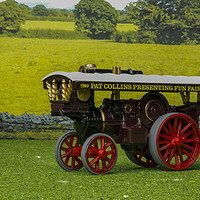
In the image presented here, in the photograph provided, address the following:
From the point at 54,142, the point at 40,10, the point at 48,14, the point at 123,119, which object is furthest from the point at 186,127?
the point at 40,10

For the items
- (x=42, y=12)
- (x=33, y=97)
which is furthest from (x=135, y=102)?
(x=42, y=12)

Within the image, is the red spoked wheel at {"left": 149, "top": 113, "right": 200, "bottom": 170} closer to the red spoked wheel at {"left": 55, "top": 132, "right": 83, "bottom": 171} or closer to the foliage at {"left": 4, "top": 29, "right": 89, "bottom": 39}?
the red spoked wheel at {"left": 55, "top": 132, "right": 83, "bottom": 171}

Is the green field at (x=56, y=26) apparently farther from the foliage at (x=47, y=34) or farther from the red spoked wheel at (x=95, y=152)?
the red spoked wheel at (x=95, y=152)

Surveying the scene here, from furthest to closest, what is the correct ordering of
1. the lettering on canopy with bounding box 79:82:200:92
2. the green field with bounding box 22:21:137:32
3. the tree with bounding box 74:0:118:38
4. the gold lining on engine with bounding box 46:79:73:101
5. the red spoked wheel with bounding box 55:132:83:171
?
1. the tree with bounding box 74:0:118:38
2. the green field with bounding box 22:21:137:32
3. the red spoked wheel with bounding box 55:132:83:171
4. the gold lining on engine with bounding box 46:79:73:101
5. the lettering on canopy with bounding box 79:82:200:92

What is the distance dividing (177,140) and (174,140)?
0.05 metres

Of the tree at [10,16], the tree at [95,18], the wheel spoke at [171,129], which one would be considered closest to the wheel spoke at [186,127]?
the wheel spoke at [171,129]

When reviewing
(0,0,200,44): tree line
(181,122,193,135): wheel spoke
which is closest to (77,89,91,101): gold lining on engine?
(181,122,193,135): wheel spoke

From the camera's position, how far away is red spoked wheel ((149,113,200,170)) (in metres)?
7.38

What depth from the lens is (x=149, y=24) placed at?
36.4 meters

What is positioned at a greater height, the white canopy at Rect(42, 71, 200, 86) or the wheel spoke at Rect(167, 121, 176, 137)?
the white canopy at Rect(42, 71, 200, 86)

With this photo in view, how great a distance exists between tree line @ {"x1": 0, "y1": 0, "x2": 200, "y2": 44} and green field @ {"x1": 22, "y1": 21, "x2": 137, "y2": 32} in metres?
0.48

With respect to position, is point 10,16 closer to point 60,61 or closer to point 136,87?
point 60,61

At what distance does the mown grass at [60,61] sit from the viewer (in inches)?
860

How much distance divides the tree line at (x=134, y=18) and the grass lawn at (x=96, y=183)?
27.0m
